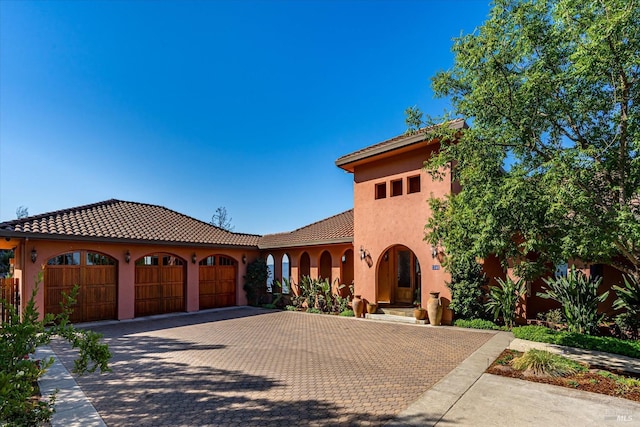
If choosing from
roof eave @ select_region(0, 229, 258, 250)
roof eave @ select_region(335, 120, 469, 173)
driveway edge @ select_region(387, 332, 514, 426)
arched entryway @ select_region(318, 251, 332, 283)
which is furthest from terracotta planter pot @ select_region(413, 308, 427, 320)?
roof eave @ select_region(0, 229, 258, 250)

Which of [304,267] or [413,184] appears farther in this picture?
[304,267]

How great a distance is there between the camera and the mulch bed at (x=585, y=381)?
5.91 meters

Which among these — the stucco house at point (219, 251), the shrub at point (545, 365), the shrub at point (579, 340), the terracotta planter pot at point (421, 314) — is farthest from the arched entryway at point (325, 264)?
the shrub at point (545, 365)

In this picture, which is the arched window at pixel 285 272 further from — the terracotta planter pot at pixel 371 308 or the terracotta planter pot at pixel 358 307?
the terracotta planter pot at pixel 371 308

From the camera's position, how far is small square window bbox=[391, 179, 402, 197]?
575 inches

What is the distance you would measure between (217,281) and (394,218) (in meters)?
10.1

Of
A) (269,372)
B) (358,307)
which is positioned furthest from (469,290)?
(269,372)

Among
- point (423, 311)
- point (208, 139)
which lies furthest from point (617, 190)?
point (208, 139)

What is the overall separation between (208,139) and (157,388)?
1618 centimetres

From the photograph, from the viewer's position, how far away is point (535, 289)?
12.7 m

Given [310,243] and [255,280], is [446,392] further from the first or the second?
[255,280]

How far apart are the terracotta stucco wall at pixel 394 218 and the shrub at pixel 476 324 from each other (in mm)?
482

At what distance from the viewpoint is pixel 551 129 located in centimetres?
709

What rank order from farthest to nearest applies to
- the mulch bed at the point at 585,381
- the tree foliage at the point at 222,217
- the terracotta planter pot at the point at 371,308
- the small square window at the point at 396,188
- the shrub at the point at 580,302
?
1. the tree foliage at the point at 222,217
2. the small square window at the point at 396,188
3. the terracotta planter pot at the point at 371,308
4. the shrub at the point at 580,302
5. the mulch bed at the point at 585,381
